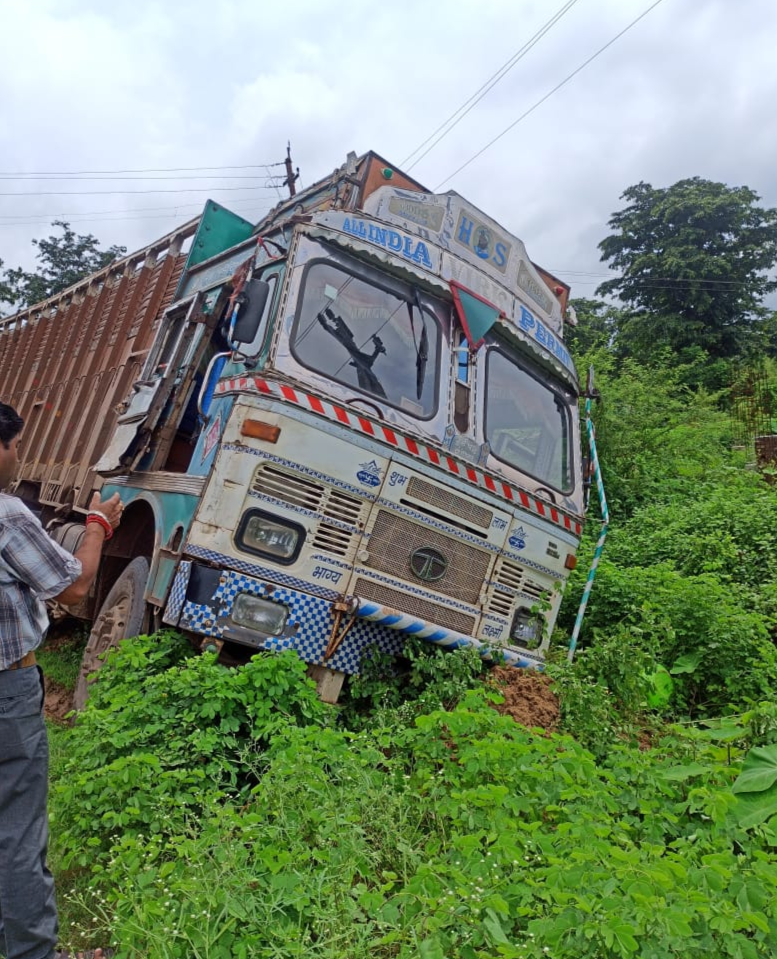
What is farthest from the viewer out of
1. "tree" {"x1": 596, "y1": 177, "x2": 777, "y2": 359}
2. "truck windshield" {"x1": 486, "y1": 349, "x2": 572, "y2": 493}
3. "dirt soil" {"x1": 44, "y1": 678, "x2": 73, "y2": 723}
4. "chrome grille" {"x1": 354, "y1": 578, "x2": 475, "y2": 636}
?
"tree" {"x1": 596, "y1": 177, "x2": 777, "y2": 359}

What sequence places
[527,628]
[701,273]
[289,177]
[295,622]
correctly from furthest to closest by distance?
1. [701,273]
2. [289,177]
3. [527,628]
4. [295,622]

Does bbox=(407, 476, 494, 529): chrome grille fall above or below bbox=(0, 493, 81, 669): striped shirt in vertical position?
above

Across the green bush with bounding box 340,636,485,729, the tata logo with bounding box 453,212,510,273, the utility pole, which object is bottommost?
the green bush with bounding box 340,636,485,729

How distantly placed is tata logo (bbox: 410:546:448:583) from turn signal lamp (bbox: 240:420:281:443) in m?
1.07

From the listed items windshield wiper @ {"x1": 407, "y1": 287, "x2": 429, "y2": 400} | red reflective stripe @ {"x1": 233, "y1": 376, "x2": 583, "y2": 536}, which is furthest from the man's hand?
windshield wiper @ {"x1": 407, "y1": 287, "x2": 429, "y2": 400}

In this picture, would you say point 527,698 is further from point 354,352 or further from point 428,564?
point 354,352

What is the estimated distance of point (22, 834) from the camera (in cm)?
218

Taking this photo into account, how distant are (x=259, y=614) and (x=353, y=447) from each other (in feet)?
3.28

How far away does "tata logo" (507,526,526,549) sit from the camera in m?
4.26

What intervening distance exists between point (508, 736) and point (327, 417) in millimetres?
1821

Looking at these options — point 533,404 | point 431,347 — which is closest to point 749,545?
point 533,404

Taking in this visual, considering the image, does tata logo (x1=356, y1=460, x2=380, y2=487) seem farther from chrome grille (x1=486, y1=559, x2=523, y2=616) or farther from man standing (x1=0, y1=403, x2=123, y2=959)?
man standing (x1=0, y1=403, x2=123, y2=959)

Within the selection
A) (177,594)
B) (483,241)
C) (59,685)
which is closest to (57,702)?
(59,685)

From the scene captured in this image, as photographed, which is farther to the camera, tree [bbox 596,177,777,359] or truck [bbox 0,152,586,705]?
tree [bbox 596,177,777,359]
